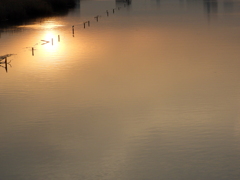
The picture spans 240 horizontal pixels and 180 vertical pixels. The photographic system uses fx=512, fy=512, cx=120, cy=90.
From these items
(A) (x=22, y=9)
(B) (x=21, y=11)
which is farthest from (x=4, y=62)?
(A) (x=22, y=9)

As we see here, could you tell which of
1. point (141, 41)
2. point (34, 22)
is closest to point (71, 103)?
point (141, 41)

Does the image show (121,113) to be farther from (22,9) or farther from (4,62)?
(22,9)

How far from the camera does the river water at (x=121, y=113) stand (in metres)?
6.79

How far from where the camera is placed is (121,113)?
957 centimetres

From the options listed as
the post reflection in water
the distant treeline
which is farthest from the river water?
the distant treeline

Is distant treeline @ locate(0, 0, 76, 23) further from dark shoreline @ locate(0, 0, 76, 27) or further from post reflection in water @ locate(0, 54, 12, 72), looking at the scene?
post reflection in water @ locate(0, 54, 12, 72)

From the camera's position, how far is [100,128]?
861cm

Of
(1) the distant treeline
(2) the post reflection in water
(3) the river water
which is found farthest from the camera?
(1) the distant treeline

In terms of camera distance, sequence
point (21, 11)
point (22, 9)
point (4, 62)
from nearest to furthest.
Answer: point (4, 62), point (21, 11), point (22, 9)

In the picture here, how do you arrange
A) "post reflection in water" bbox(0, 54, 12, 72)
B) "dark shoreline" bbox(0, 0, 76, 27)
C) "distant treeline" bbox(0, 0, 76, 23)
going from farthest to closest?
"distant treeline" bbox(0, 0, 76, 23) < "dark shoreline" bbox(0, 0, 76, 27) < "post reflection in water" bbox(0, 54, 12, 72)

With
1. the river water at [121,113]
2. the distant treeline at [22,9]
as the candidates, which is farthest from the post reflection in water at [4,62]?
the distant treeline at [22,9]

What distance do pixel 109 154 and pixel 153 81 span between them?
562 cm

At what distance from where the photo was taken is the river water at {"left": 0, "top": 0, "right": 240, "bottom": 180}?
679 centimetres

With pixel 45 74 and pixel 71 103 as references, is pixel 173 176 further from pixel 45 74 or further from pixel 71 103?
pixel 45 74
